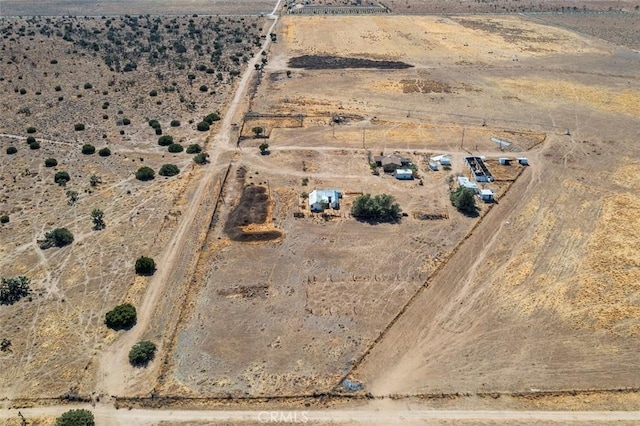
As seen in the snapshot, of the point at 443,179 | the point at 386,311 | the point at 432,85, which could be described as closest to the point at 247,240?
the point at 386,311

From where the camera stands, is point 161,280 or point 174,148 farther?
point 174,148

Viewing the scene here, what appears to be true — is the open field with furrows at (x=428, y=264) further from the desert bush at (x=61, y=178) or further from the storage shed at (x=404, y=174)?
the desert bush at (x=61, y=178)

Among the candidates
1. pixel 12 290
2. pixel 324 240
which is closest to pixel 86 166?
pixel 12 290

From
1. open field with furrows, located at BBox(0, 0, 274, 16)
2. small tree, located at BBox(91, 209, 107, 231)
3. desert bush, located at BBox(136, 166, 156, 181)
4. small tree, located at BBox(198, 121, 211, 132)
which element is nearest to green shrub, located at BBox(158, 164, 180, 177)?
desert bush, located at BBox(136, 166, 156, 181)

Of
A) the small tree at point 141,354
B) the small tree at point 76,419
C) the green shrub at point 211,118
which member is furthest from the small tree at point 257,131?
the small tree at point 76,419

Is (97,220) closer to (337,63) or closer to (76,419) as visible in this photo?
(76,419)

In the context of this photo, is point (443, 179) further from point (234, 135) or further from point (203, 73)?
point (203, 73)

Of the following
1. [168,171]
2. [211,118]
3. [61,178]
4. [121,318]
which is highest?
[211,118]
